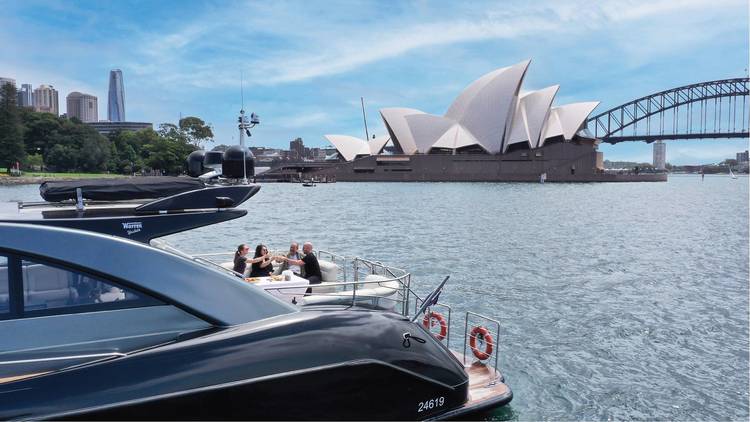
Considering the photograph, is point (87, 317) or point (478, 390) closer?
point (87, 317)

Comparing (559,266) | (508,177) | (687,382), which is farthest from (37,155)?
(687,382)

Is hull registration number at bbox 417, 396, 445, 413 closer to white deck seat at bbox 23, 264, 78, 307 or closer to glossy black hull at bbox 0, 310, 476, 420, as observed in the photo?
glossy black hull at bbox 0, 310, 476, 420

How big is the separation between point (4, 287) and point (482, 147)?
107132mm

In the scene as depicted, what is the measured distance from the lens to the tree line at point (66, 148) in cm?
8788

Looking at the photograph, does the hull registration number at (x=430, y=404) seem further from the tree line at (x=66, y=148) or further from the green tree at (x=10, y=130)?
the green tree at (x=10, y=130)

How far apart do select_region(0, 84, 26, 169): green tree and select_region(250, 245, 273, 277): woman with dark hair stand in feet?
315

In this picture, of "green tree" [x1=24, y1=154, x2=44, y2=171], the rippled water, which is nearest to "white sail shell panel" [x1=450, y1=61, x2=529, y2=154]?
the rippled water

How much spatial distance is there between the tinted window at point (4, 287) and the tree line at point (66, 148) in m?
90.7

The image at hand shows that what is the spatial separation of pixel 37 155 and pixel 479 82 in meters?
80.4

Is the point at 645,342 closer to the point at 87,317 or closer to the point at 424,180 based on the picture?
the point at 87,317

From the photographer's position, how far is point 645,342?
1012 centimetres

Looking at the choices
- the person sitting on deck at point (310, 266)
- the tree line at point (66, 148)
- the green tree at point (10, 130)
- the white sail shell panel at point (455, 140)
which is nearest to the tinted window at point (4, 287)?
the person sitting on deck at point (310, 266)

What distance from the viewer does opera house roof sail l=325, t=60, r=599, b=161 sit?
99.4 meters

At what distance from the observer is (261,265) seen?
28.2 ft
